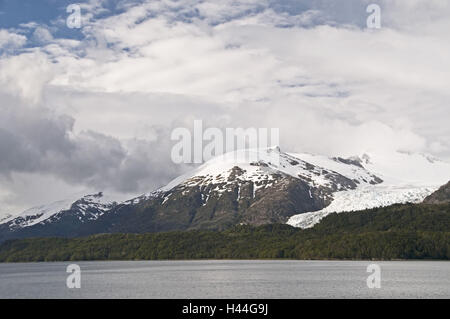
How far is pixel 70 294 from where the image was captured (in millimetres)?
133750

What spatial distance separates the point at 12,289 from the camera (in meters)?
159

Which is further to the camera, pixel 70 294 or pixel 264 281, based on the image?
pixel 264 281
